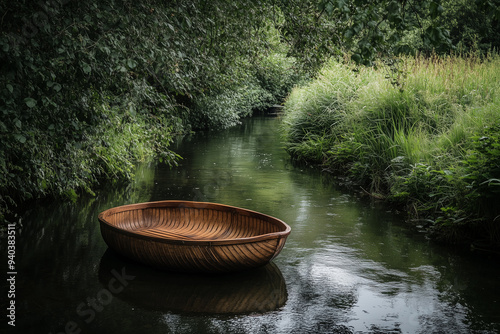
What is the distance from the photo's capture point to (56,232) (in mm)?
7082

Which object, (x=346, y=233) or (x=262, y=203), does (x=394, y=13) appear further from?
(x=262, y=203)

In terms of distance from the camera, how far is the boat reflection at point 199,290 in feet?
15.7

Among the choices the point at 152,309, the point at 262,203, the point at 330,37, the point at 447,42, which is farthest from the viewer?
the point at 262,203

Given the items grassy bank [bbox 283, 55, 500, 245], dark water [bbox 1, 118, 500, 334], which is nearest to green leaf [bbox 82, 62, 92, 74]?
dark water [bbox 1, 118, 500, 334]

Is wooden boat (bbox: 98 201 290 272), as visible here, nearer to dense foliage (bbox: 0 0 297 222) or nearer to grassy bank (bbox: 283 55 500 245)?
dense foliage (bbox: 0 0 297 222)

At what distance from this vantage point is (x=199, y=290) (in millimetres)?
5125

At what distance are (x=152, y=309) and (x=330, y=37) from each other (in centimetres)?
470

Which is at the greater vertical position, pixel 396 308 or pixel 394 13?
pixel 394 13

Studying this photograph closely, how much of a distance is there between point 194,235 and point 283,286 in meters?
1.54

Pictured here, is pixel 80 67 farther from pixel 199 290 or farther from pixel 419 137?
pixel 419 137

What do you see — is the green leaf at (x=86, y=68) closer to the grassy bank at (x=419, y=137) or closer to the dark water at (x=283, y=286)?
the dark water at (x=283, y=286)

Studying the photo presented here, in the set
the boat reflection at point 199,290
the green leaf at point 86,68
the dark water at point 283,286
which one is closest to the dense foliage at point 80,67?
the green leaf at point 86,68

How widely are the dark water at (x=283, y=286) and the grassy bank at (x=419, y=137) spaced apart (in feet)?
A: 1.77

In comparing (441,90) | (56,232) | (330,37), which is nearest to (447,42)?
(330,37)
